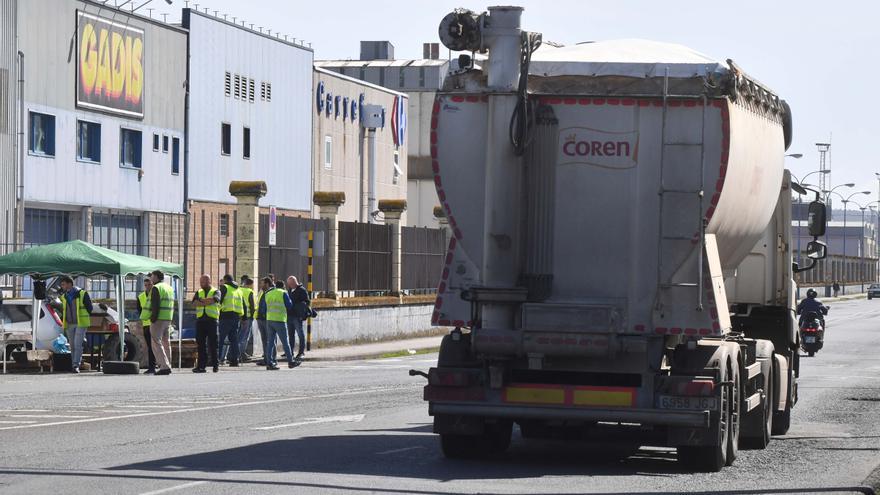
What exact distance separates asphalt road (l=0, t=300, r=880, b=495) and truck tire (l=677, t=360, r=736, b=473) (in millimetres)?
126

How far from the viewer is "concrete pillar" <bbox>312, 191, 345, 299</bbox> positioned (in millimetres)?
40125

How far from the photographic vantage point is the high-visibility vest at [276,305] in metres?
32.0

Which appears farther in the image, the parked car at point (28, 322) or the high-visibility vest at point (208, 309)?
the parked car at point (28, 322)

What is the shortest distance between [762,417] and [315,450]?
4.59m

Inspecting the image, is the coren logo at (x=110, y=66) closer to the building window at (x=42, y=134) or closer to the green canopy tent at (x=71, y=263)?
the building window at (x=42, y=134)

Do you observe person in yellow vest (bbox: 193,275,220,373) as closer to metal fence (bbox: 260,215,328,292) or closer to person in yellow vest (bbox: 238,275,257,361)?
person in yellow vest (bbox: 238,275,257,361)

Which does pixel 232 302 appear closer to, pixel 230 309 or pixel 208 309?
pixel 230 309

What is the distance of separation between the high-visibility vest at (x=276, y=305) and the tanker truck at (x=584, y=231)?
59.1ft

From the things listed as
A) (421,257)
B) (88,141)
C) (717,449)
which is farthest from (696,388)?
(88,141)

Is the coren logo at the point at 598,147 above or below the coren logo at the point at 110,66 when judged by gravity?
below

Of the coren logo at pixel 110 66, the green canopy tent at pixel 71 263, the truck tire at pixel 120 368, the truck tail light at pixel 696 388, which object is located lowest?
the truck tire at pixel 120 368

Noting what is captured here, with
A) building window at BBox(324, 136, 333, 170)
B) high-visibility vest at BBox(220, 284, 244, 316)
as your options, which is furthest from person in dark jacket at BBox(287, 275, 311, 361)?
building window at BBox(324, 136, 333, 170)

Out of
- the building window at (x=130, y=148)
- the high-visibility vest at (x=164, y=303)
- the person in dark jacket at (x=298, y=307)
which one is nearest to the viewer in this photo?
the high-visibility vest at (x=164, y=303)

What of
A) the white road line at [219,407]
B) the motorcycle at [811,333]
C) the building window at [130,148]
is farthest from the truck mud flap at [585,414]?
the building window at [130,148]
